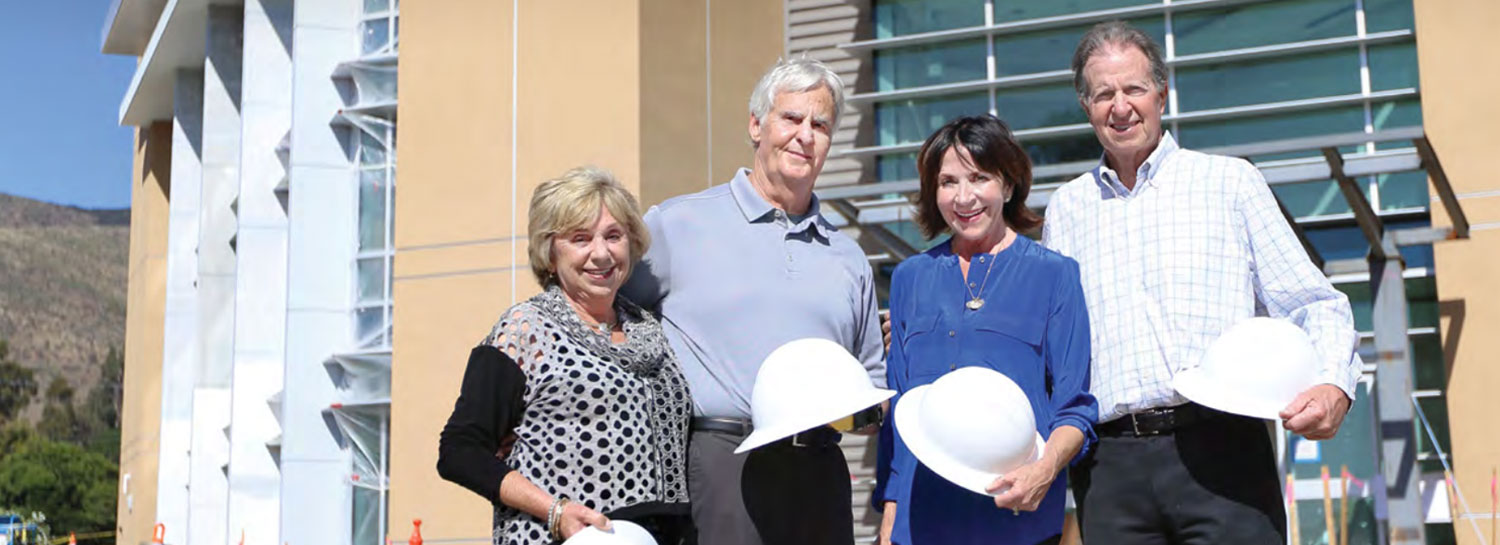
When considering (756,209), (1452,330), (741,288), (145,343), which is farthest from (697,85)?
(145,343)

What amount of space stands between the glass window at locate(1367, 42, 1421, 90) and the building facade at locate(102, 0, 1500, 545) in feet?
0.06

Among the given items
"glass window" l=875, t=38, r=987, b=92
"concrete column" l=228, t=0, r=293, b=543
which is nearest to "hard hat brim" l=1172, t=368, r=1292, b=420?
"glass window" l=875, t=38, r=987, b=92

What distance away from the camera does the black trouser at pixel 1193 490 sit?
3.57 meters

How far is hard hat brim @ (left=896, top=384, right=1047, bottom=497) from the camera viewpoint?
3350 millimetres

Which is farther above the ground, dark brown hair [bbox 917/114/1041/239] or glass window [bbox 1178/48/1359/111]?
glass window [bbox 1178/48/1359/111]

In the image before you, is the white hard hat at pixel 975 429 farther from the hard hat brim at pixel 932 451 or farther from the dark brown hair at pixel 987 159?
the dark brown hair at pixel 987 159

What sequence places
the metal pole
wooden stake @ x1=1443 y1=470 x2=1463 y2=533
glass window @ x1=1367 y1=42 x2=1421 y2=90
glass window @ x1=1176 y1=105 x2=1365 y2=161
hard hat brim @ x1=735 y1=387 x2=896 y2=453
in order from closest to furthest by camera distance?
1. hard hat brim @ x1=735 y1=387 x2=896 y2=453
2. the metal pole
3. wooden stake @ x1=1443 y1=470 x2=1463 y2=533
4. glass window @ x1=1367 y1=42 x2=1421 y2=90
5. glass window @ x1=1176 y1=105 x2=1365 y2=161

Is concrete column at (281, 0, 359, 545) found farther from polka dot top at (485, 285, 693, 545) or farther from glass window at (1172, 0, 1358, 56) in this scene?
polka dot top at (485, 285, 693, 545)

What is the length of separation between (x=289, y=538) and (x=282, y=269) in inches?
177

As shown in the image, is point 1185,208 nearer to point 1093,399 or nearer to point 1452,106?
point 1093,399

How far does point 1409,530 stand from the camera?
10609 millimetres

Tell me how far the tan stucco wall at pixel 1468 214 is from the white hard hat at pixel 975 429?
8.86 meters

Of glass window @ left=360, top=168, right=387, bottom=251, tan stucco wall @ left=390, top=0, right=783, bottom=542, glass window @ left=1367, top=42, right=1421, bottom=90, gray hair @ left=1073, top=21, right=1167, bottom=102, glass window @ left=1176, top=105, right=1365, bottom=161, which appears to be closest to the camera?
gray hair @ left=1073, top=21, right=1167, bottom=102

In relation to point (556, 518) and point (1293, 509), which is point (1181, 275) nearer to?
point (556, 518)
